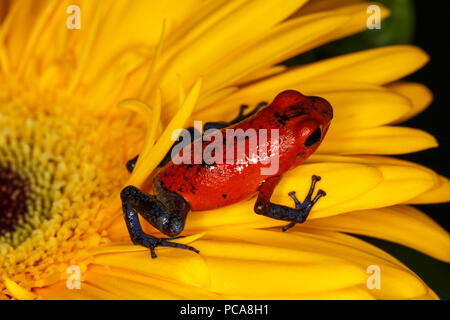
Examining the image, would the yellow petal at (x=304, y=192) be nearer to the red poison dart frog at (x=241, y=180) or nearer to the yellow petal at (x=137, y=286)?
the red poison dart frog at (x=241, y=180)

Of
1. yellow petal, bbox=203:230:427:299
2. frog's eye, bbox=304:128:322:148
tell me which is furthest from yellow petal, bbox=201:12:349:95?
yellow petal, bbox=203:230:427:299

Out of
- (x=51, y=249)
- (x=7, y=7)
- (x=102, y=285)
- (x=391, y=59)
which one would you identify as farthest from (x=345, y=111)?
(x=7, y=7)

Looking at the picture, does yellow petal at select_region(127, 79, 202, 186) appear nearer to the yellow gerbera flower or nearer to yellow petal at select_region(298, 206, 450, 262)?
the yellow gerbera flower

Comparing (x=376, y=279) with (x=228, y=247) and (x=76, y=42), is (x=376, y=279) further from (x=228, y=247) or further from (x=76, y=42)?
(x=76, y=42)

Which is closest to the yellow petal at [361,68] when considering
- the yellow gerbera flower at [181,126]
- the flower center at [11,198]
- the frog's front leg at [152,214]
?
the yellow gerbera flower at [181,126]

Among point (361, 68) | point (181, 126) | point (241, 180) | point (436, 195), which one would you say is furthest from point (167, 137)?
point (436, 195)

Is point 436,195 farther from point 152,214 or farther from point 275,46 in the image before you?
point 152,214
